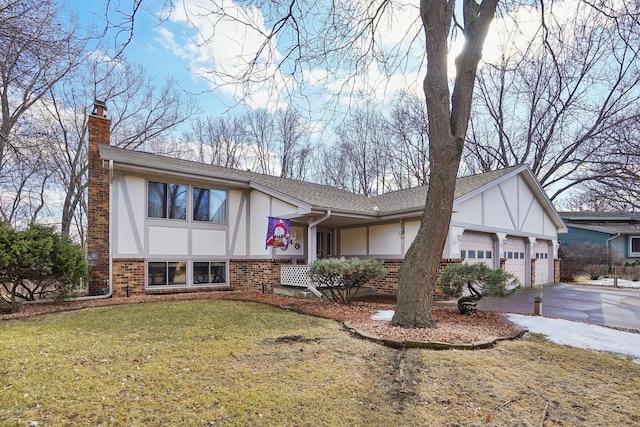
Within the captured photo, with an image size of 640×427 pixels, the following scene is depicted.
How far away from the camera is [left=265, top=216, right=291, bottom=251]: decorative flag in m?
11.1

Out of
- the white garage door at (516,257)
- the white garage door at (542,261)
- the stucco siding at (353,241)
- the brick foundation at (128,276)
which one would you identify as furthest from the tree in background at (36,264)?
the white garage door at (542,261)

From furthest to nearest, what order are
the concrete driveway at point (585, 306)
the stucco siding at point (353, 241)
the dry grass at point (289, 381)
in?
the stucco siding at point (353, 241) < the concrete driveway at point (585, 306) < the dry grass at point (289, 381)

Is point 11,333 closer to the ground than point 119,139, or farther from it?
closer to the ground

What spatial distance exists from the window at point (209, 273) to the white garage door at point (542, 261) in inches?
536

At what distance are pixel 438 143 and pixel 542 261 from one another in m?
14.2

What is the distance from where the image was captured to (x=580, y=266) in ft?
66.9

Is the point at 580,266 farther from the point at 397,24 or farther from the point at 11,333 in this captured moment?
the point at 11,333

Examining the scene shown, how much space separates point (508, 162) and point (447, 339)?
22.9m

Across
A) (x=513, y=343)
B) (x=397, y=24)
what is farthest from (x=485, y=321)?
(x=397, y=24)

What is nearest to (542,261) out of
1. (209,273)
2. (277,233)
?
(277,233)

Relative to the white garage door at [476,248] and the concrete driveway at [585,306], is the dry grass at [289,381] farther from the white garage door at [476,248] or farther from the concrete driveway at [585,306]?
the white garage door at [476,248]

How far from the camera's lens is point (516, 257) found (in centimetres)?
1512

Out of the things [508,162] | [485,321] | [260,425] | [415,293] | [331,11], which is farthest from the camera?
[508,162]

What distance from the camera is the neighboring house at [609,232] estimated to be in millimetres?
24517
